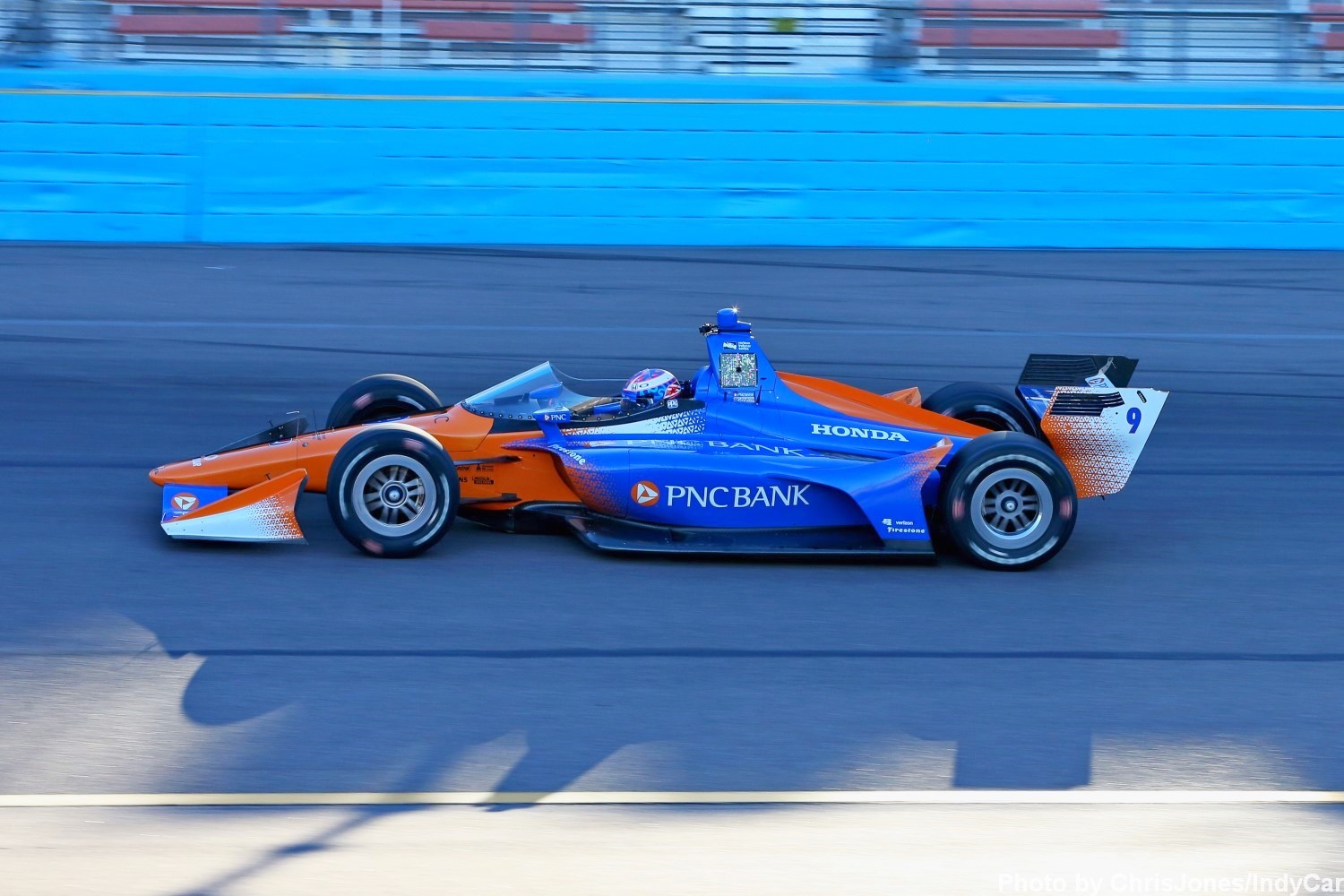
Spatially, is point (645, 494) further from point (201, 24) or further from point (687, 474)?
point (201, 24)

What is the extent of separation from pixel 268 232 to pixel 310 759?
401 inches

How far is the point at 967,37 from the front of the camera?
607 inches

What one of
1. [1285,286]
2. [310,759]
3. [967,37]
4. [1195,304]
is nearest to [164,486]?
[310,759]

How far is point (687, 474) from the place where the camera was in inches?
250

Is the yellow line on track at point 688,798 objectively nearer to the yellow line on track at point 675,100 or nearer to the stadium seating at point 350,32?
the yellow line on track at point 675,100

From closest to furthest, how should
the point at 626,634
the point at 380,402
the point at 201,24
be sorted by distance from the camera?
the point at 626,634 → the point at 380,402 → the point at 201,24

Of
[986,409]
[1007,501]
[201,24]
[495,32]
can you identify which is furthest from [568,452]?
[201,24]

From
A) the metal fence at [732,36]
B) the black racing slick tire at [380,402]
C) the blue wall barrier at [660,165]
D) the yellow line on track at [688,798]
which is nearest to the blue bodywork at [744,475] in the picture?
the black racing slick tire at [380,402]

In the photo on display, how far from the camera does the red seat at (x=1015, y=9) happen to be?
51.0ft

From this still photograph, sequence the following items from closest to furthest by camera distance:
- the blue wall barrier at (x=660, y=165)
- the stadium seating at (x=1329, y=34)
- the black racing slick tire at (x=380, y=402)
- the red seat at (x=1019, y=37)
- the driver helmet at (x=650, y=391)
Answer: the driver helmet at (x=650, y=391), the black racing slick tire at (x=380, y=402), the blue wall barrier at (x=660, y=165), the stadium seating at (x=1329, y=34), the red seat at (x=1019, y=37)

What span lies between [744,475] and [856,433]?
57cm

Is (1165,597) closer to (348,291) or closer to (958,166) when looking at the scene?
(348,291)

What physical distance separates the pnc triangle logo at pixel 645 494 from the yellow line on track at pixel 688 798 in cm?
210

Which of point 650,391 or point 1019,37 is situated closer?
point 650,391
